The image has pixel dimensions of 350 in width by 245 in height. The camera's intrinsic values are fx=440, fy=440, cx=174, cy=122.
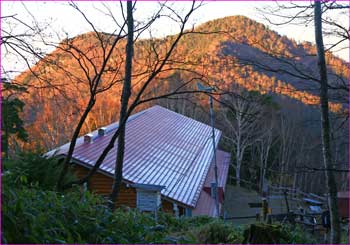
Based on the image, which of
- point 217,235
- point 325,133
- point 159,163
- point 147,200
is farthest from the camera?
point 159,163

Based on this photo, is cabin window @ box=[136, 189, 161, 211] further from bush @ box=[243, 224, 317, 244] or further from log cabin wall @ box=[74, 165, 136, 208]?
log cabin wall @ box=[74, 165, 136, 208]

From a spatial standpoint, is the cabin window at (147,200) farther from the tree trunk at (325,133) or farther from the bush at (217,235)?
the tree trunk at (325,133)

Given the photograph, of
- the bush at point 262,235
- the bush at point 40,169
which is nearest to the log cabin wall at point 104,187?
the bush at point 40,169

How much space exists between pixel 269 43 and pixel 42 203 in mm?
5335

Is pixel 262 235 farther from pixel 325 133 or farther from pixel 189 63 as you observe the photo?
pixel 189 63

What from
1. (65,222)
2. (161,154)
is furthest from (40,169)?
(161,154)

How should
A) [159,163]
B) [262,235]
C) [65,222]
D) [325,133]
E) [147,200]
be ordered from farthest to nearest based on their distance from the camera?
[159,163], [147,200], [325,133], [262,235], [65,222]

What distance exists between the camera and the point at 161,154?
18.6 metres

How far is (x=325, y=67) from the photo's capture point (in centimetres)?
709

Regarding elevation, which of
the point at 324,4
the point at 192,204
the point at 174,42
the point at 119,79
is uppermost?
the point at 324,4

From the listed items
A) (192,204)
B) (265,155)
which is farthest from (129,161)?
(265,155)

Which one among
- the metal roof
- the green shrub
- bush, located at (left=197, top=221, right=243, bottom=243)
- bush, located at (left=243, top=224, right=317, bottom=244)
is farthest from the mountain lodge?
the green shrub

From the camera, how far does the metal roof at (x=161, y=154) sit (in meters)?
14.6

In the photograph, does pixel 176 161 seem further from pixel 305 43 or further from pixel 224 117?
pixel 224 117
